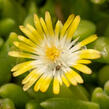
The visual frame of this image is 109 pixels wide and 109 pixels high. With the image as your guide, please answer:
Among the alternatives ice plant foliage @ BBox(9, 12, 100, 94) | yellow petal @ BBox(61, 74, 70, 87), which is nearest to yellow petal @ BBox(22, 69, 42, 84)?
ice plant foliage @ BBox(9, 12, 100, 94)

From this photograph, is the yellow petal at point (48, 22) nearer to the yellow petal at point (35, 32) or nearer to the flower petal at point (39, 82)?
the yellow petal at point (35, 32)

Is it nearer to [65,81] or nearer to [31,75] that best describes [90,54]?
[65,81]

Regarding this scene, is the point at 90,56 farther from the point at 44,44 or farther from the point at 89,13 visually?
the point at 89,13

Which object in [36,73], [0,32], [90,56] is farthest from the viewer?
[0,32]

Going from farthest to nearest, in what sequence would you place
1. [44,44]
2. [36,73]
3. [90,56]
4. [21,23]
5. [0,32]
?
[21,23] → [0,32] → [44,44] → [36,73] → [90,56]

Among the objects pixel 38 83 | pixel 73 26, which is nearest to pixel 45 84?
pixel 38 83

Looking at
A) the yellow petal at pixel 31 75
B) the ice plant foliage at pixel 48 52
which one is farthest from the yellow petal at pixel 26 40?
the yellow petal at pixel 31 75

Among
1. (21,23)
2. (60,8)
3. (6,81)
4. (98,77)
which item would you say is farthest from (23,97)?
(60,8)

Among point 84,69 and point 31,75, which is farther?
point 31,75
